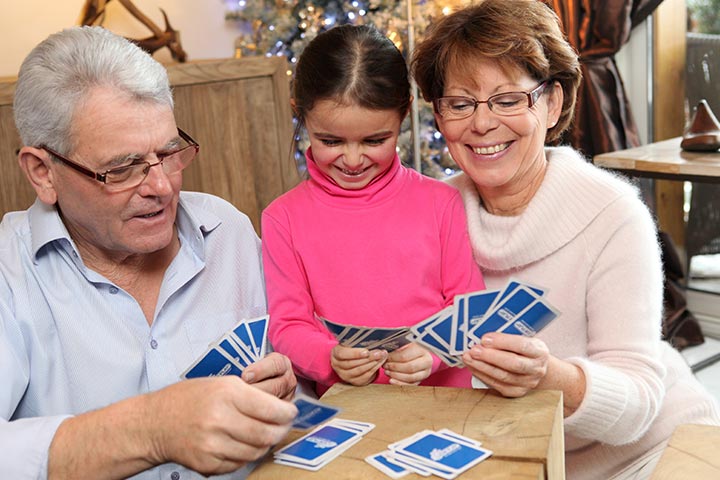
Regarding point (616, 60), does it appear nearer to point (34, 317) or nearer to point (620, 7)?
point (620, 7)

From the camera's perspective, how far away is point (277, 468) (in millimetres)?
1396

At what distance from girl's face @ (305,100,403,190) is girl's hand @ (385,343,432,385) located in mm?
491

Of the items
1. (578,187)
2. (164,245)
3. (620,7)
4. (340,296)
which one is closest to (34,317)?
(164,245)

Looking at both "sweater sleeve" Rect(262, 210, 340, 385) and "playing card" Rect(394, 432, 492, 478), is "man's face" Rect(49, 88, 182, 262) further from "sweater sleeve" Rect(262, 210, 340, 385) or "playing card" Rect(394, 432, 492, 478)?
"playing card" Rect(394, 432, 492, 478)

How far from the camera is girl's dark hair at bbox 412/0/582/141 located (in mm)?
1976

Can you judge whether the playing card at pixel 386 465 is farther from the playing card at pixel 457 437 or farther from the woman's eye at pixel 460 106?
the woman's eye at pixel 460 106

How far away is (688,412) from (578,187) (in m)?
0.59

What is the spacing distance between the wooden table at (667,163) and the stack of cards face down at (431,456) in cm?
267

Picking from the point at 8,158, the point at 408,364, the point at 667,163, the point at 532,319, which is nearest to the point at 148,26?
the point at 8,158

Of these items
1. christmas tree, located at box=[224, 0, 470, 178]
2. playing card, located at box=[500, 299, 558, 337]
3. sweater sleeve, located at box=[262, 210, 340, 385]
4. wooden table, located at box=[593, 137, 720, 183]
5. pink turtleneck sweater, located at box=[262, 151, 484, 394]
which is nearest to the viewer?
playing card, located at box=[500, 299, 558, 337]

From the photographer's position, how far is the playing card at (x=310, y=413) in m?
1.43

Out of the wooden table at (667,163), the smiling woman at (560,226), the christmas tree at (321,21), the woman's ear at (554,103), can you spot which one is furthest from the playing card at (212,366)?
the christmas tree at (321,21)

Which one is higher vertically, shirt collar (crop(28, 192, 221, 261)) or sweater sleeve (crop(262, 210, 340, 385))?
shirt collar (crop(28, 192, 221, 261))

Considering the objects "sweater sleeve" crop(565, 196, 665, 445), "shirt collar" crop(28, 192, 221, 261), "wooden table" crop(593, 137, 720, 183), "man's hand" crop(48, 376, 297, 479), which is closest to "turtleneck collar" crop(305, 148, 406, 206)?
"shirt collar" crop(28, 192, 221, 261)
